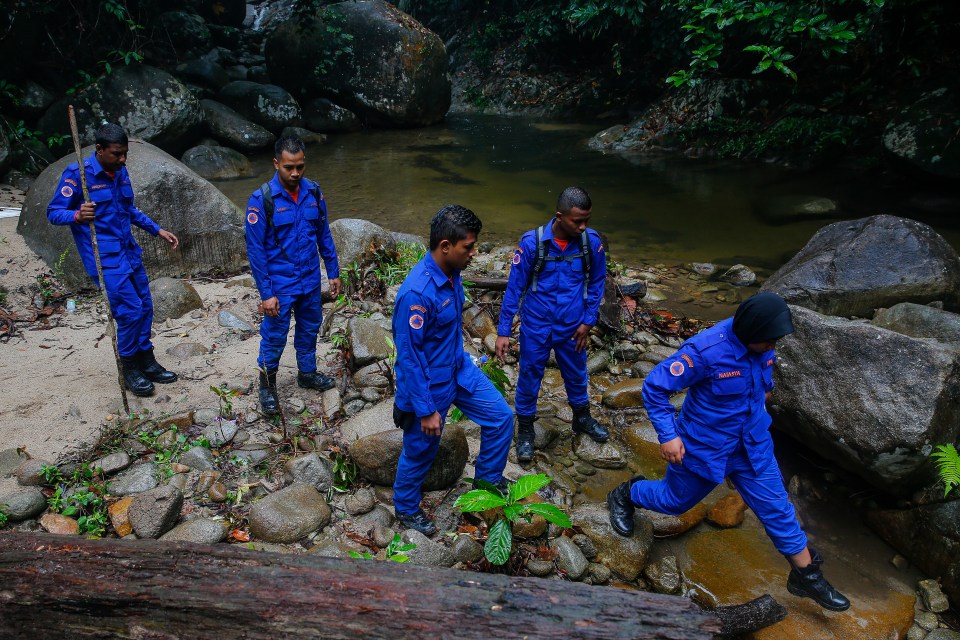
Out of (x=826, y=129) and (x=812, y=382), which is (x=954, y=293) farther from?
(x=826, y=129)

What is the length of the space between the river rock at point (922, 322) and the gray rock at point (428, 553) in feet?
11.3

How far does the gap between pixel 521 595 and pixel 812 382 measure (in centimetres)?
265

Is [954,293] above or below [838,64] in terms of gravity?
below

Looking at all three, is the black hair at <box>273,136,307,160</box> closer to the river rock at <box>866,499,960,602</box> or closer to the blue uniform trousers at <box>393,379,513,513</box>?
the blue uniform trousers at <box>393,379,513,513</box>

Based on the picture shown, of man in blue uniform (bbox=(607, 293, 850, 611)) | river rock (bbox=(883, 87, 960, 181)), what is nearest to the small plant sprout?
man in blue uniform (bbox=(607, 293, 850, 611))

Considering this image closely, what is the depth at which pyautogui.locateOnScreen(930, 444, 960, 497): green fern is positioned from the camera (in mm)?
3361

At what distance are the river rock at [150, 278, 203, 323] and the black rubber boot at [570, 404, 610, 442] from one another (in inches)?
139

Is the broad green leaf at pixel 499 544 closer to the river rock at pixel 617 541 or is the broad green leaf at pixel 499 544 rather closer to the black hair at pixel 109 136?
the river rock at pixel 617 541

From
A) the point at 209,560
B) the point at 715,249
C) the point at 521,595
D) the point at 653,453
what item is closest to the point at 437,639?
the point at 521,595

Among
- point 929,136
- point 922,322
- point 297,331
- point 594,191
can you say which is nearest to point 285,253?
point 297,331

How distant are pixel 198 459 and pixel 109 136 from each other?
2172 millimetres

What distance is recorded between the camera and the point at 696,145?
1309 centimetres

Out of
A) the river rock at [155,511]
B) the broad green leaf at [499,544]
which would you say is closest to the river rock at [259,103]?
the river rock at [155,511]

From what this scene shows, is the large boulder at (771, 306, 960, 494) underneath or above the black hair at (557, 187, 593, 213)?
underneath
